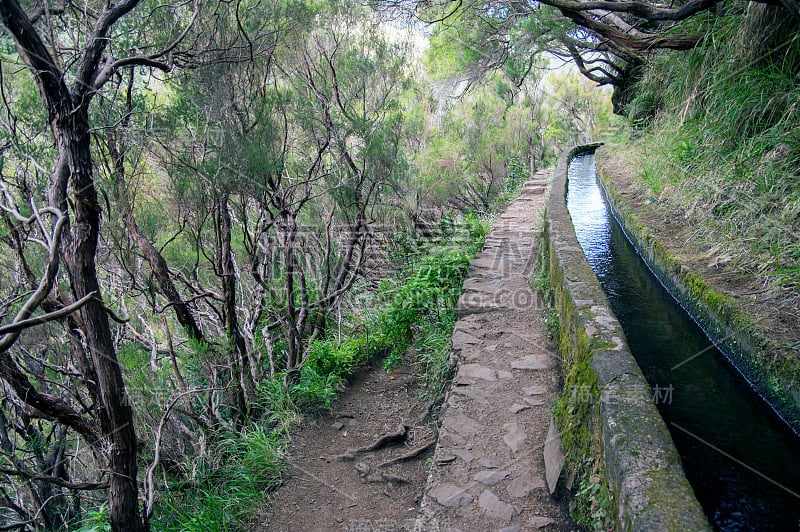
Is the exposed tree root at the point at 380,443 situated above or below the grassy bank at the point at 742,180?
below

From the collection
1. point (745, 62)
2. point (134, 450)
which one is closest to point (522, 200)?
point (745, 62)

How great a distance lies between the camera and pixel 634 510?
1.72 metres

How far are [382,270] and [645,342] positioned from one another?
16.7 feet

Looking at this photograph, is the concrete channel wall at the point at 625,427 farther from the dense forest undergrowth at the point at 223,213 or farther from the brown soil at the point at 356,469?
the brown soil at the point at 356,469

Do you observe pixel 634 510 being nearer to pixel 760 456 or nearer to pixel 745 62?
pixel 760 456

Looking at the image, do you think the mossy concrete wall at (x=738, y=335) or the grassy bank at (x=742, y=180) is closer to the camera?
the mossy concrete wall at (x=738, y=335)

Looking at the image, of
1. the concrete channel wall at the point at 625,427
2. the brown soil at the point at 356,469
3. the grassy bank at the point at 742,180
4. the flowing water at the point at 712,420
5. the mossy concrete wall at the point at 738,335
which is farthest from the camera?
the brown soil at the point at 356,469

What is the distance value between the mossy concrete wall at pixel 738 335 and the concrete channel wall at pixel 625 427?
939 mm

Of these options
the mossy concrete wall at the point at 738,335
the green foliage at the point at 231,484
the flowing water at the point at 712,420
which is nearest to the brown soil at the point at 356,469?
the green foliage at the point at 231,484

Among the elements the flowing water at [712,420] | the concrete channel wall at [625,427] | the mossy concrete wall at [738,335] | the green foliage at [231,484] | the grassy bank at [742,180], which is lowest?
the green foliage at [231,484]

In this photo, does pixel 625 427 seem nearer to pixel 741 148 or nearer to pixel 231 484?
pixel 231 484

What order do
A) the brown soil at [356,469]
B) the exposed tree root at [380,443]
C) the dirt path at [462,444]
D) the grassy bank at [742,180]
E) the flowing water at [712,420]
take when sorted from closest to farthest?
the flowing water at [712,420], the dirt path at [462,444], the grassy bank at [742,180], the brown soil at [356,469], the exposed tree root at [380,443]

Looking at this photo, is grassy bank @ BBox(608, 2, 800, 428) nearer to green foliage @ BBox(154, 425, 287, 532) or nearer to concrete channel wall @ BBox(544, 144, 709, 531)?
concrete channel wall @ BBox(544, 144, 709, 531)

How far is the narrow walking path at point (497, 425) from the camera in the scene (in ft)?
8.30
